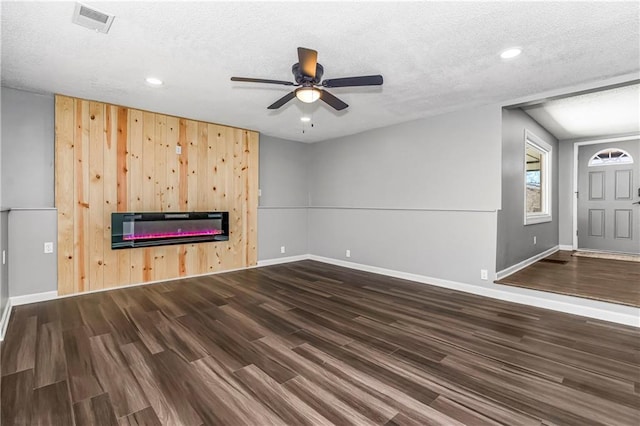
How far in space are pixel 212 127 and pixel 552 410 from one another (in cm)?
496

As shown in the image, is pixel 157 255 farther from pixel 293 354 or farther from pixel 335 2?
pixel 335 2

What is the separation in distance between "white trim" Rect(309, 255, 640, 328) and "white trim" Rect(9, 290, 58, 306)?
4.67m

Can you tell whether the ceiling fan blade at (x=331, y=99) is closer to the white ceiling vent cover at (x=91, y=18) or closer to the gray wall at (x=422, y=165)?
the white ceiling vent cover at (x=91, y=18)

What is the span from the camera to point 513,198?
160 inches

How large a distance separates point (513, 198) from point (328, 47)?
3.28 metres

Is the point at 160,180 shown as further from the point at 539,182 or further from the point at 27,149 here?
the point at 539,182

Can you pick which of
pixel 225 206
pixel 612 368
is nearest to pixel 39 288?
pixel 225 206

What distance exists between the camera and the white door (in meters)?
5.61

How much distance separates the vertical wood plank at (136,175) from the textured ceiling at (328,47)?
461 millimetres

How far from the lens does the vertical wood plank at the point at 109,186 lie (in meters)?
3.83

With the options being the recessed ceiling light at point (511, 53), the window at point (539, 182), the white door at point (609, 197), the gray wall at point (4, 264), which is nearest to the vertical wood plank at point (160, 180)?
the gray wall at point (4, 264)

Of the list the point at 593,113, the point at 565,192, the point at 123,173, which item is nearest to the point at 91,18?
the point at 123,173

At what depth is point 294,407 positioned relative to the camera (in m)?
1.67

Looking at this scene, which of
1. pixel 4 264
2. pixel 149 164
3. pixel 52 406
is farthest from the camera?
pixel 149 164
